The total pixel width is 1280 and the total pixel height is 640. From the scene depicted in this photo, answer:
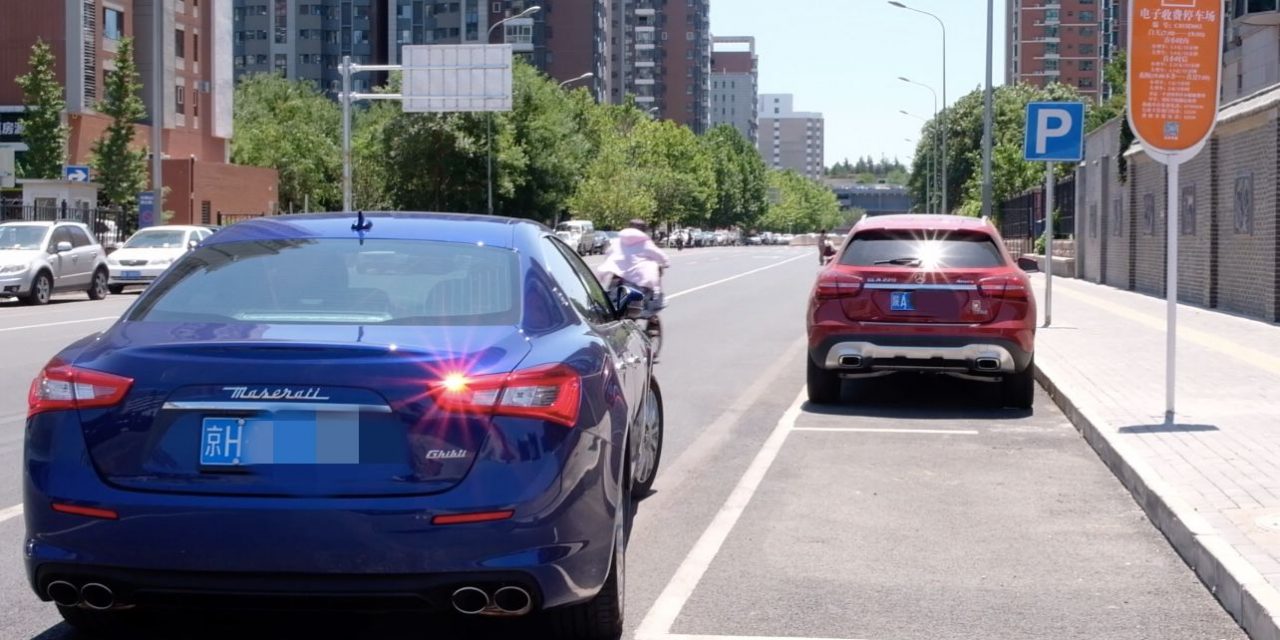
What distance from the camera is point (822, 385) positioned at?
12.9 metres

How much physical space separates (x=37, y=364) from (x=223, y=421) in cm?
1211

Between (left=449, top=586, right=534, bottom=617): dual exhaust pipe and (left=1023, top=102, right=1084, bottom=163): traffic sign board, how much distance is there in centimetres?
1736

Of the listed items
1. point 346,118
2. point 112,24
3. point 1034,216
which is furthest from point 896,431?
point 112,24

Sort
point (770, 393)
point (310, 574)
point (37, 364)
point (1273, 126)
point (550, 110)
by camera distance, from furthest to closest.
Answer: point (550, 110) < point (1273, 126) < point (37, 364) < point (770, 393) < point (310, 574)

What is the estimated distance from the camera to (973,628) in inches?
228

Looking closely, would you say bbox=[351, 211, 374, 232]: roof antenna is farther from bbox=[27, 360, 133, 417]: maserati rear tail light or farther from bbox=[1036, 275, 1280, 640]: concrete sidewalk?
bbox=[1036, 275, 1280, 640]: concrete sidewalk

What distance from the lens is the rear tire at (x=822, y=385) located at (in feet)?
42.2

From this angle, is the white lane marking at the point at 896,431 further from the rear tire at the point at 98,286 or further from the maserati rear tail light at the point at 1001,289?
the rear tire at the point at 98,286

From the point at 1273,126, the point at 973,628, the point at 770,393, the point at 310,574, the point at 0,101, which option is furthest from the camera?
the point at 0,101

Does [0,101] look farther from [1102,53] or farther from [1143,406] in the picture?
[1102,53]

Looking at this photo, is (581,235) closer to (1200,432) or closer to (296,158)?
(296,158)

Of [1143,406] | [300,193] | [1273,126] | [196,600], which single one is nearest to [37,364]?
[1143,406]

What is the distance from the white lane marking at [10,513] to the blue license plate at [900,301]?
6.88m

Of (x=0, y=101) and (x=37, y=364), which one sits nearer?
(x=37, y=364)
